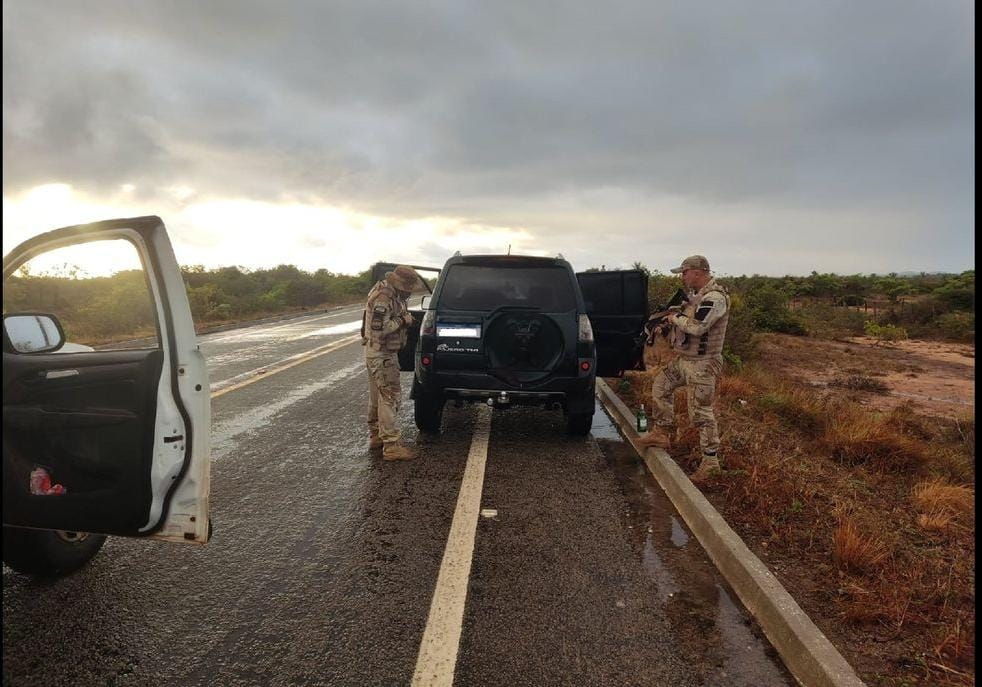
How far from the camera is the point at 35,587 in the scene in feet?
9.62

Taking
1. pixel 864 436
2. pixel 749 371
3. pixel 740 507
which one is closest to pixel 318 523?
pixel 740 507

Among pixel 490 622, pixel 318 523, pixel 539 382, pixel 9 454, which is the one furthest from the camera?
pixel 539 382

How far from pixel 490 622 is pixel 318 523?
1628 millimetres

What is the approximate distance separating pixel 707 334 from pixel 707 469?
1.14 metres

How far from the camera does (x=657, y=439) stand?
5320 mm

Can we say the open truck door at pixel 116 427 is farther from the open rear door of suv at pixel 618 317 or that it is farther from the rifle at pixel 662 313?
the open rear door of suv at pixel 618 317

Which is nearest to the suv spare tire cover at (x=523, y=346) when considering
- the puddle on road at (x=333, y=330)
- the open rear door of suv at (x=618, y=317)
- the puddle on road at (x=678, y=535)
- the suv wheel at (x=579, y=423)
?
the suv wheel at (x=579, y=423)

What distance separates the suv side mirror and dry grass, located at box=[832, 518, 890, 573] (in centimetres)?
446

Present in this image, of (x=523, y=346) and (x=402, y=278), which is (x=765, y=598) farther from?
(x=402, y=278)

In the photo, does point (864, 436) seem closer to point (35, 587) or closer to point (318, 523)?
point (318, 523)

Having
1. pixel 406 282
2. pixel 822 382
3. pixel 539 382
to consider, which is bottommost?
pixel 822 382

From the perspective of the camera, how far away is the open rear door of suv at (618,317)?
250 inches

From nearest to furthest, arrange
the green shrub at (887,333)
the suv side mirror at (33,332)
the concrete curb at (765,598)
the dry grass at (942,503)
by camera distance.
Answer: the concrete curb at (765,598)
the suv side mirror at (33,332)
the dry grass at (942,503)
the green shrub at (887,333)

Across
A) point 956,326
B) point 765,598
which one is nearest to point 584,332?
point 765,598
